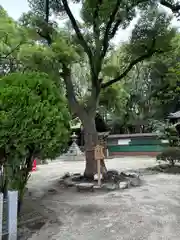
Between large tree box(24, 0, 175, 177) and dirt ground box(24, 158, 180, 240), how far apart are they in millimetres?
2016

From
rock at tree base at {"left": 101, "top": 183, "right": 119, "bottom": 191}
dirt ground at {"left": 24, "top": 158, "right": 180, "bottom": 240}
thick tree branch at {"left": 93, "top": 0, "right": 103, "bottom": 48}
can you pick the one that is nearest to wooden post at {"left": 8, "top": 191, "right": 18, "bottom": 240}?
dirt ground at {"left": 24, "top": 158, "right": 180, "bottom": 240}

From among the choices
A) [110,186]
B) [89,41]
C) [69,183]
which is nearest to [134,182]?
[110,186]

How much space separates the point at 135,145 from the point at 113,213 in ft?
48.4

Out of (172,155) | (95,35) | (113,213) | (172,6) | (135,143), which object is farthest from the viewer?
(135,143)

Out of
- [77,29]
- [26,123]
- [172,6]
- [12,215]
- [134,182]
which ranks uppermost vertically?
[77,29]

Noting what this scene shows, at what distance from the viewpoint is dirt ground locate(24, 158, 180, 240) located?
14.4 ft

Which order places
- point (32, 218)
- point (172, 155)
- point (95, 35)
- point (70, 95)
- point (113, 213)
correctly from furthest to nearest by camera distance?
point (172, 155), point (70, 95), point (95, 35), point (113, 213), point (32, 218)

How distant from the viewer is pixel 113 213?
5523mm

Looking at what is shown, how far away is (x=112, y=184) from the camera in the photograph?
8.10 meters

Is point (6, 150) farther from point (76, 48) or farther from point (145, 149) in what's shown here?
point (145, 149)

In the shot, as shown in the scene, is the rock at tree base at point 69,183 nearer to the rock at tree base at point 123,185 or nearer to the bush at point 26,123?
the rock at tree base at point 123,185

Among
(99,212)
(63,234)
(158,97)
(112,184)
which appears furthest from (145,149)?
(63,234)

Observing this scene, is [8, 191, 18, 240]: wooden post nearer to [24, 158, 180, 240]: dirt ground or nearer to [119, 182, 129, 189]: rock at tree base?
[24, 158, 180, 240]: dirt ground

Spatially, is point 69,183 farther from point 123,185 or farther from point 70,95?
point 70,95
